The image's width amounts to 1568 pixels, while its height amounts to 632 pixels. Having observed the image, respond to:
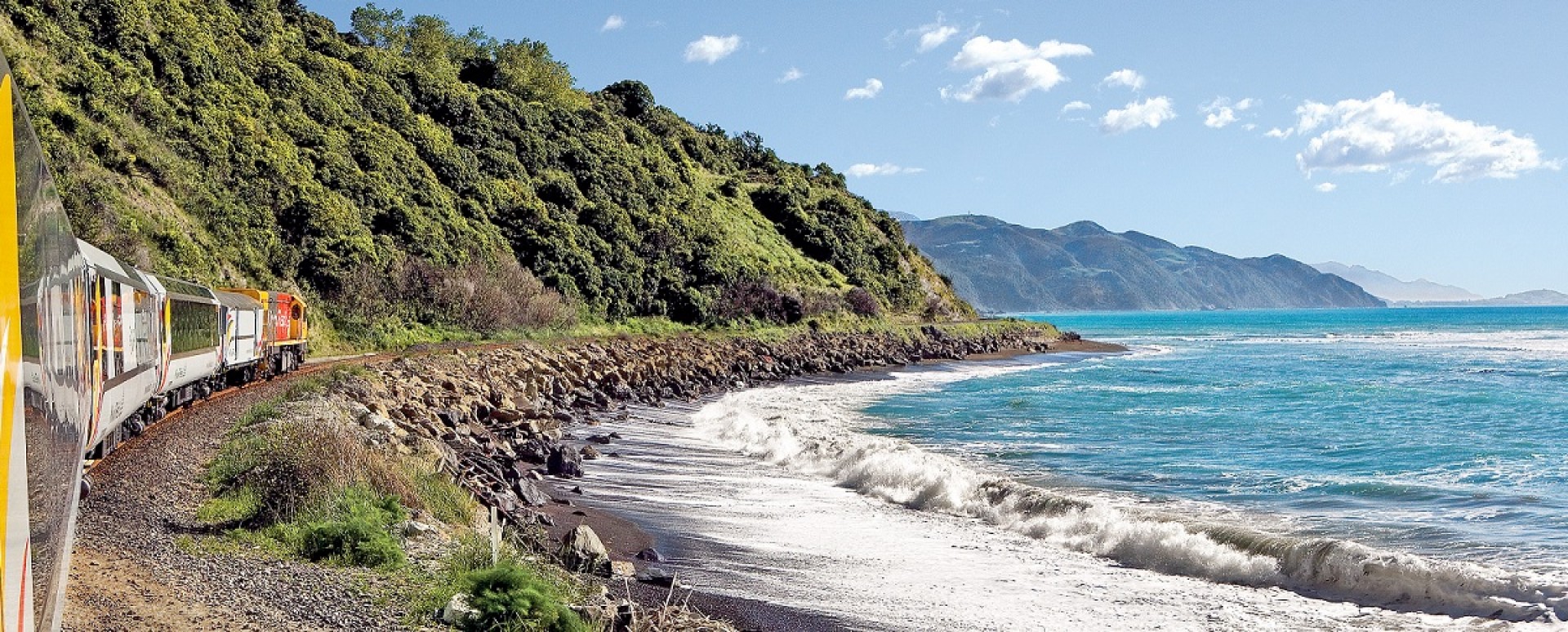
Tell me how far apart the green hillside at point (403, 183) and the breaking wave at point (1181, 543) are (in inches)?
922

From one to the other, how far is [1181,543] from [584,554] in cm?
754

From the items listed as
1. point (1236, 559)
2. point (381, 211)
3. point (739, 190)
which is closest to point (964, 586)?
point (1236, 559)

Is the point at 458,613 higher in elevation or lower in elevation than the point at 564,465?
higher

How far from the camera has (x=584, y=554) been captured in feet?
39.3

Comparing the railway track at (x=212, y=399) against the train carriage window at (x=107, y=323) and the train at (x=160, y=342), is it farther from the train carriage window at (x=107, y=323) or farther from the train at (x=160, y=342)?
the train carriage window at (x=107, y=323)

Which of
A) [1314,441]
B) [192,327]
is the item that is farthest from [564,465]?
[1314,441]

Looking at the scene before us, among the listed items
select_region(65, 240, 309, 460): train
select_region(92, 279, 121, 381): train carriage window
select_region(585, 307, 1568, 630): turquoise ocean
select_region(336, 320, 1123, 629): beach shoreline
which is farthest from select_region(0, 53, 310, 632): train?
select_region(585, 307, 1568, 630): turquoise ocean

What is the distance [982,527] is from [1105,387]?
31.3 meters

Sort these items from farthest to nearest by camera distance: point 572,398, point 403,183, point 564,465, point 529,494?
point 403,183 → point 572,398 → point 564,465 → point 529,494

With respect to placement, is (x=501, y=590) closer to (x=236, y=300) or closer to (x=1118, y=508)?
(x=1118, y=508)

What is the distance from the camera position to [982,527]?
56.3 feet

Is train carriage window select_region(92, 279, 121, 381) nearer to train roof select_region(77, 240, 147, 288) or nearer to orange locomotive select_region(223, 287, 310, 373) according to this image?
train roof select_region(77, 240, 147, 288)

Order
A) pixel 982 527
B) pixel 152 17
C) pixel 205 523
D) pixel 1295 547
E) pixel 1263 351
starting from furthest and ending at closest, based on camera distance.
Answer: pixel 1263 351 → pixel 152 17 → pixel 982 527 → pixel 1295 547 → pixel 205 523

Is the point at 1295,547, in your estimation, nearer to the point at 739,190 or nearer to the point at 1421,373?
the point at 1421,373
